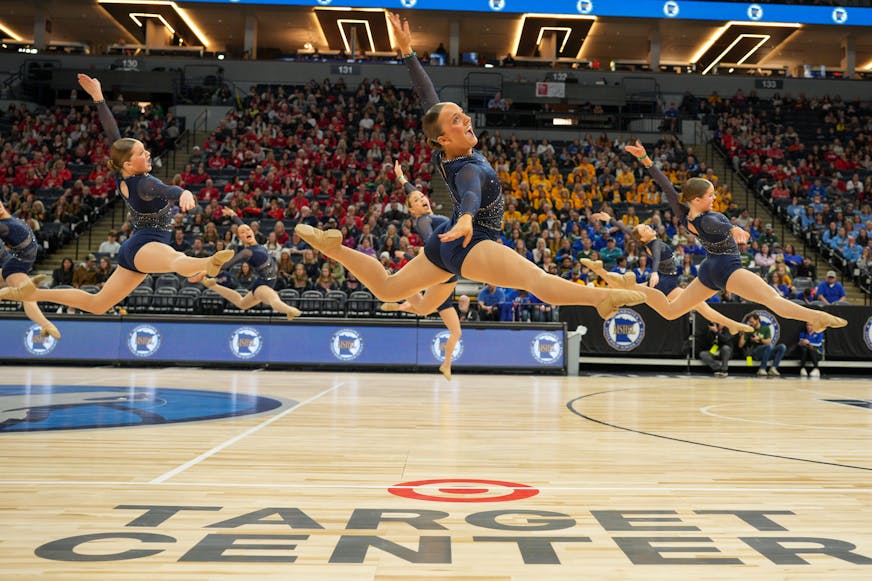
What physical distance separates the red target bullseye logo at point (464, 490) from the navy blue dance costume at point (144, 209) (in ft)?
9.87

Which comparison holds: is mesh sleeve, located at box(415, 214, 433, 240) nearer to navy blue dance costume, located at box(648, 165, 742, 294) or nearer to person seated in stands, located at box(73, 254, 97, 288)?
navy blue dance costume, located at box(648, 165, 742, 294)

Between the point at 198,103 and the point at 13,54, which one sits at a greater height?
the point at 13,54

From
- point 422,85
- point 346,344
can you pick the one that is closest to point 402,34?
point 422,85

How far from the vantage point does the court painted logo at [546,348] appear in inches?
768

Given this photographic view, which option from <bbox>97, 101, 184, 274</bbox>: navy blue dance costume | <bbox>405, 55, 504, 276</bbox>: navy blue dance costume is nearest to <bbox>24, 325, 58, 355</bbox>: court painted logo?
<bbox>97, 101, 184, 274</bbox>: navy blue dance costume

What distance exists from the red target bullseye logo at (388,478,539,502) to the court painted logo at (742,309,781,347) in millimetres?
14179

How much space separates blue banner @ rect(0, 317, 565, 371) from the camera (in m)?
19.1

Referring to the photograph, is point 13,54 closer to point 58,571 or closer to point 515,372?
point 515,372

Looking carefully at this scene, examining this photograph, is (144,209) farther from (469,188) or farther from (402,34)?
(469,188)

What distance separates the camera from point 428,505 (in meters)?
5.82

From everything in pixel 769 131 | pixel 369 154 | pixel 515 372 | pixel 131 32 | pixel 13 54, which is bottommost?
pixel 515 372

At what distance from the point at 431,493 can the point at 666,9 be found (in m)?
33.8

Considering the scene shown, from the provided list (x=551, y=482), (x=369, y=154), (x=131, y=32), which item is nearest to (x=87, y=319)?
(x=369, y=154)

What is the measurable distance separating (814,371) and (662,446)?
13625 millimetres
